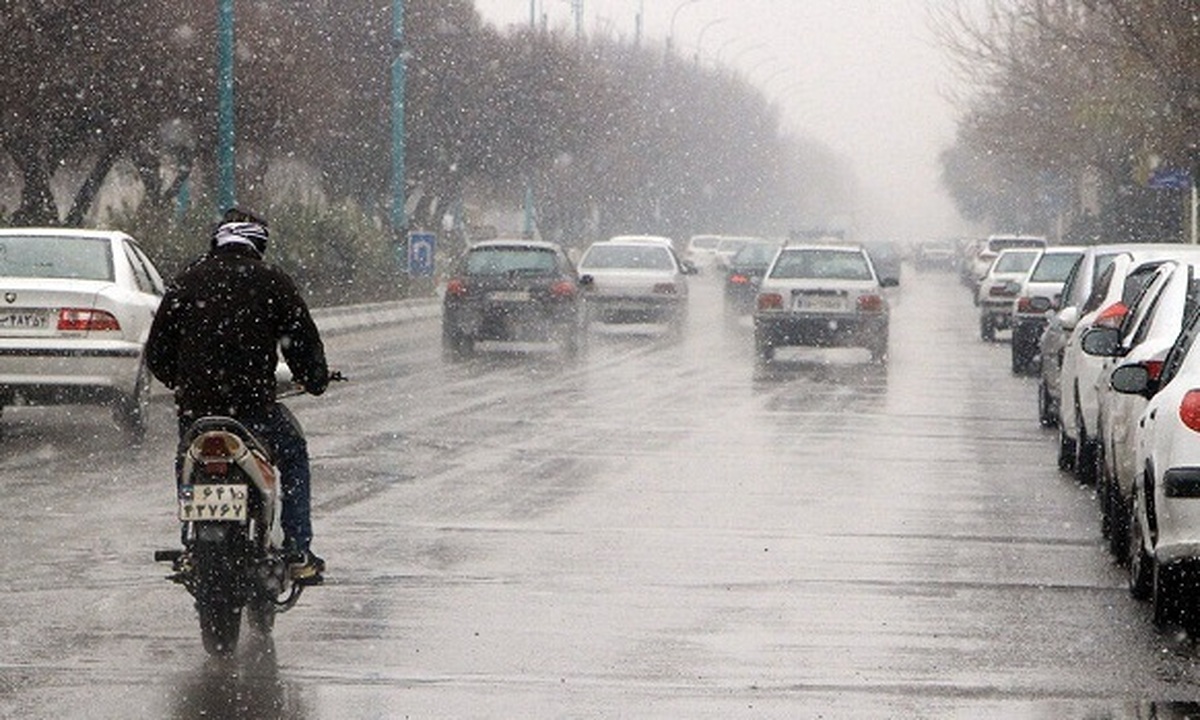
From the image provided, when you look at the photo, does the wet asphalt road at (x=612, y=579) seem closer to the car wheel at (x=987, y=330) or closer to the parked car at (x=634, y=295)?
the parked car at (x=634, y=295)

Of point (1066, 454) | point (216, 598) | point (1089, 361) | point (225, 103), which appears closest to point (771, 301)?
point (225, 103)

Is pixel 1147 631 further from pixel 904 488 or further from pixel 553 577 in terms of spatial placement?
pixel 904 488

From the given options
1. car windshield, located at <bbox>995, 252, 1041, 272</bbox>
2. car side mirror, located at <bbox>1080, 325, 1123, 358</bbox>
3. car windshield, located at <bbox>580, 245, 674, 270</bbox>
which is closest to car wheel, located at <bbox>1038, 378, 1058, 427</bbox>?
car side mirror, located at <bbox>1080, 325, 1123, 358</bbox>

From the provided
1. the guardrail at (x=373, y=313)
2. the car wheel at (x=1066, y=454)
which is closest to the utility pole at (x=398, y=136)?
the guardrail at (x=373, y=313)

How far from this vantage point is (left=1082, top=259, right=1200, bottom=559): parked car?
39.9 feet

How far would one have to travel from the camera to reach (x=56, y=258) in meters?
19.6

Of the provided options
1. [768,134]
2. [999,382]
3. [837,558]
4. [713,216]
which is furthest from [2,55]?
[768,134]

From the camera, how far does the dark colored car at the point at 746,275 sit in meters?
50.0

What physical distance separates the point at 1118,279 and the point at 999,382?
11326mm

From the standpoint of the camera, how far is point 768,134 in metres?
166

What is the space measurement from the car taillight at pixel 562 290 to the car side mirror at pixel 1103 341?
2084 cm

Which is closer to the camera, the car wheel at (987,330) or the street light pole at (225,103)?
the street light pole at (225,103)

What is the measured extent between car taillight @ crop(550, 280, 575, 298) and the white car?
76.8 ft

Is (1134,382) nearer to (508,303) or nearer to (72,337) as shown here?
(72,337)
